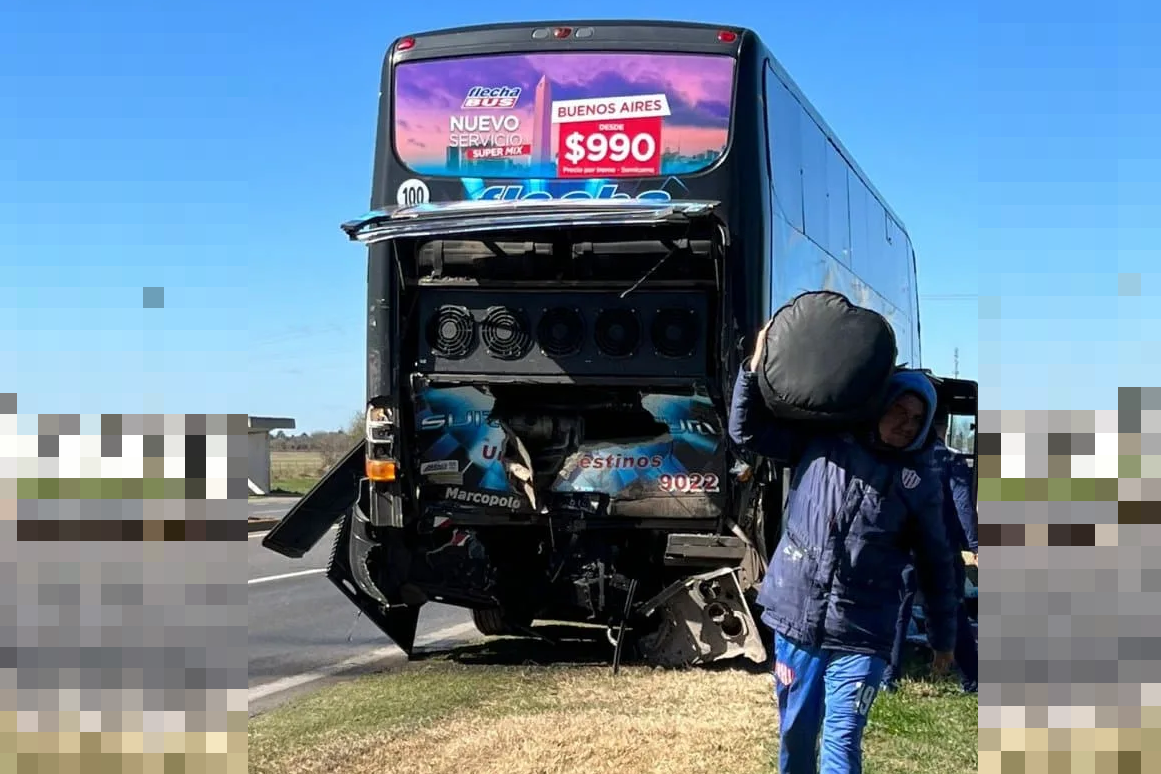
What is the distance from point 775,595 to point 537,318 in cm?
411

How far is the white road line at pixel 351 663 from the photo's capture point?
8.41 m

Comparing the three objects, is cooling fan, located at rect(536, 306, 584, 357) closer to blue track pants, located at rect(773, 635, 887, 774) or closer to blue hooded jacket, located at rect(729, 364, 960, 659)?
blue hooded jacket, located at rect(729, 364, 960, 659)

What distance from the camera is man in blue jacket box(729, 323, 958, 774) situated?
4367mm

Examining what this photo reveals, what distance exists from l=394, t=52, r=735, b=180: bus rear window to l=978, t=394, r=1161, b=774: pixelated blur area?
449 centimetres

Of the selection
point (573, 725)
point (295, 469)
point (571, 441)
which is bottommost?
point (295, 469)

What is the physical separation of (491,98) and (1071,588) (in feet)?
18.4

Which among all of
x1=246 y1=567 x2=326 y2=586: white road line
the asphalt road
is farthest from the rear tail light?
x1=246 y1=567 x2=326 y2=586: white road line

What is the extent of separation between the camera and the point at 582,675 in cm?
855

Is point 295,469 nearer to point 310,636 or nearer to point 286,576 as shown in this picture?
point 286,576

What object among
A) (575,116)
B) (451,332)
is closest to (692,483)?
(451,332)

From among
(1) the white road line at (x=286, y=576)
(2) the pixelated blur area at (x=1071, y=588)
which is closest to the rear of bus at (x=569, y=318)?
(2) the pixelated blur area at (x=1071, y=588)

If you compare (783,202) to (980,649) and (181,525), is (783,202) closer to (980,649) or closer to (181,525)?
(980,649)

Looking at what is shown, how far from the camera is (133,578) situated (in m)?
3.48

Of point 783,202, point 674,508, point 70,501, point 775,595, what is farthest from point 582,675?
point 70,501
